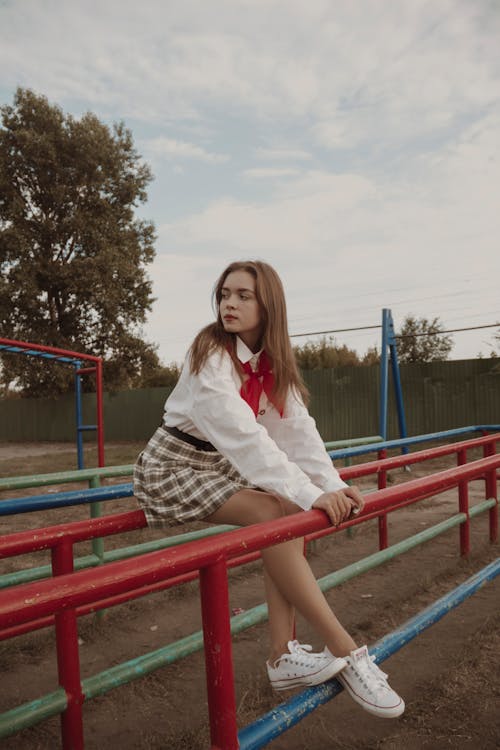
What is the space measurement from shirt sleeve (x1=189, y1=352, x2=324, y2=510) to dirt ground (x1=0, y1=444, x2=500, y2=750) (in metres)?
1.03

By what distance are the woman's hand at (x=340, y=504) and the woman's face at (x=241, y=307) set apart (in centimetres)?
65

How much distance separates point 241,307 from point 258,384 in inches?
9.7

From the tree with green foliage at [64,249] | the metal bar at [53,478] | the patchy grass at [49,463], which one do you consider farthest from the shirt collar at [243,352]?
the tree with green foliage at [64,249]

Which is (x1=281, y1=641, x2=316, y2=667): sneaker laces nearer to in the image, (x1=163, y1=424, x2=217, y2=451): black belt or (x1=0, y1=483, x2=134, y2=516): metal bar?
(x1=163, y1=424, x2=217, y2=451): black belt

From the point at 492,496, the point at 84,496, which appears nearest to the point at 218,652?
the point at 84,496

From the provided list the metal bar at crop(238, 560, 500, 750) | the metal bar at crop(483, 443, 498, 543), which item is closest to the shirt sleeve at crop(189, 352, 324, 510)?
the metal bar at crop(238, 560, 500, 750)

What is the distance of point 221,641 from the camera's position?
1.10 metres

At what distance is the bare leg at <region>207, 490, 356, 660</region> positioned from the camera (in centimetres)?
149

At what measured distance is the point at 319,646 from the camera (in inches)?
106

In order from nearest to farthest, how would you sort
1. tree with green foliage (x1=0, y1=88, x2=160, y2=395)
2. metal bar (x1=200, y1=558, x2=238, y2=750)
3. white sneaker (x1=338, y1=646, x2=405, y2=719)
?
metal bar (x1=200, y1=558, x2=238, y2=750) < white sneaker (x1=338, y1=646, x2=405, y2=719) < tree with green foliage (x1=0, y1=88, x2=160, y2=395)

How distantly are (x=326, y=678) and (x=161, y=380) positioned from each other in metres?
24.5

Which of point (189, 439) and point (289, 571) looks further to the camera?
point (189, 439)

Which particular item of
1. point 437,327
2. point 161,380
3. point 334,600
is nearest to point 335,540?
point 334,600

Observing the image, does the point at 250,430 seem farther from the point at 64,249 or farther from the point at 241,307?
Answer: the point at 64,249
